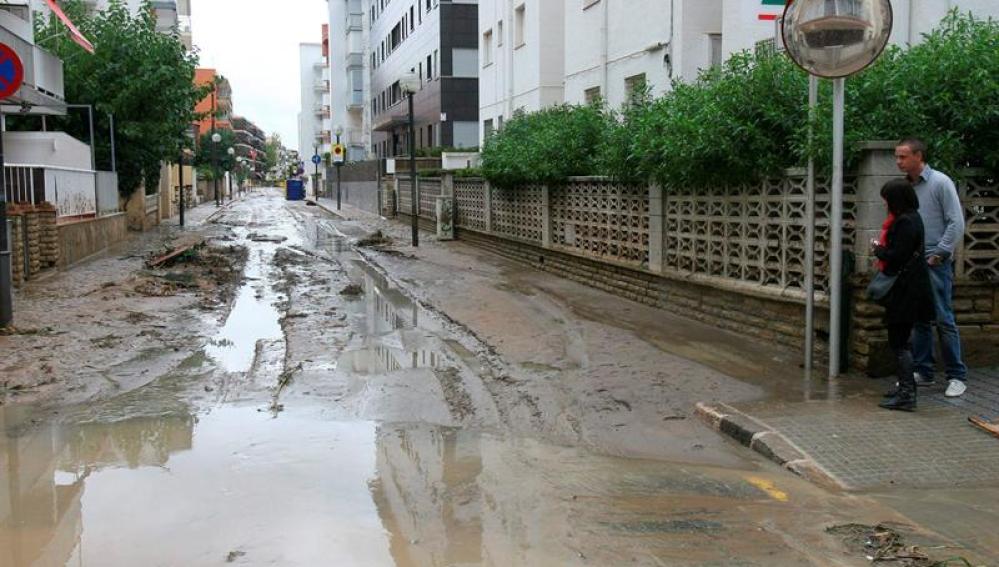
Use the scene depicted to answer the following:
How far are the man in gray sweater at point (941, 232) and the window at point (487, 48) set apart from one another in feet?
82.6

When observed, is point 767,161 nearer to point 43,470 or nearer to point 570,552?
point 570,552

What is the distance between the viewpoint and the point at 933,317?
648cm

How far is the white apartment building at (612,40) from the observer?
39.0 feet

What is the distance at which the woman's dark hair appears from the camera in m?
6.44

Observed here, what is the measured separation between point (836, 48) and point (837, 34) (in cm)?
13

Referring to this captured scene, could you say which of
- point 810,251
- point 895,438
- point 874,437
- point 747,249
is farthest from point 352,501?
point 747,249

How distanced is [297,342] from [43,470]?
4297 millimetres

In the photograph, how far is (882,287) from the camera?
654cm

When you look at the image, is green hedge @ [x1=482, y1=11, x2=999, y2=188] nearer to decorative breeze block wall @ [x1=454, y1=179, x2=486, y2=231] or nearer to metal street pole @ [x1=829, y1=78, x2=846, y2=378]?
metal street pole @ [x1=829, y1=78, x2=846, y2=378]

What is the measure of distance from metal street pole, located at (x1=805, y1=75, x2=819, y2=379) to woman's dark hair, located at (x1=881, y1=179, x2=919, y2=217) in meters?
1.19

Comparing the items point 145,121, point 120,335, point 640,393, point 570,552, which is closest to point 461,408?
point 640,393

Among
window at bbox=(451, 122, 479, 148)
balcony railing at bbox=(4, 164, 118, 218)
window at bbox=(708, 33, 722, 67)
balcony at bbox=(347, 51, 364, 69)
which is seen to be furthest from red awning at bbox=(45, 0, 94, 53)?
balcony at bbox=(347, 51, 364, 69)

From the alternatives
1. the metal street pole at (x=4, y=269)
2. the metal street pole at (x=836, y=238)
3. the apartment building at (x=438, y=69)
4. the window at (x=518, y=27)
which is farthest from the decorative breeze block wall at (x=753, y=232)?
the apartment building at (x=438, y=69)

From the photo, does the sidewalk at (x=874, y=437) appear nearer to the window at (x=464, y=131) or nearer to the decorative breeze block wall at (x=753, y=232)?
the decorative breeze block wall at (x=753, y=232)
